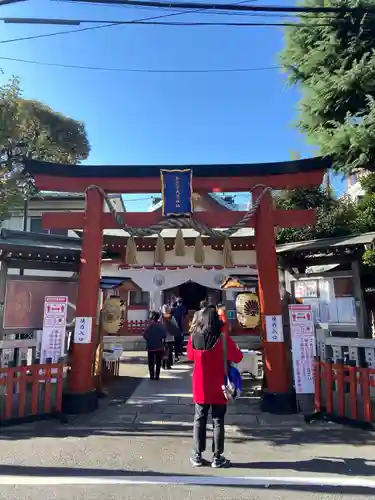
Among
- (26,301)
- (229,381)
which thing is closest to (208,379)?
(229,381)

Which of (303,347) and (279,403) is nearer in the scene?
(279,403)

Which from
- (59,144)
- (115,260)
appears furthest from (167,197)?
(59,144)

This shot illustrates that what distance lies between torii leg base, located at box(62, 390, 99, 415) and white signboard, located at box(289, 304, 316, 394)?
3.73m

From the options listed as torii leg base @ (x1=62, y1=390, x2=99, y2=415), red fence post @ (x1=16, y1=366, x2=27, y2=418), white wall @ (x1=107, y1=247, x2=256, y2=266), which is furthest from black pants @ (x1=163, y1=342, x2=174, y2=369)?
red fence post @ (x1=16, y1=366, x2=27, y2=418)

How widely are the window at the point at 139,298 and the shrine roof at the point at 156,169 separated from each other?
368 inches

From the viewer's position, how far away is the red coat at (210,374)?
14.4ft

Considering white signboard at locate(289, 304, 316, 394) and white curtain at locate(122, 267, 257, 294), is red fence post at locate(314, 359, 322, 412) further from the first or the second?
white curtain at locate(122, 267, 257, 294)

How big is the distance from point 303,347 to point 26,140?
44.1 feet

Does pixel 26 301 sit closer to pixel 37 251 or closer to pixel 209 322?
pixel 37 251

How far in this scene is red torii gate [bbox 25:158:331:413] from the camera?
6.98m

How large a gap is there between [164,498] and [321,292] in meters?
6.00

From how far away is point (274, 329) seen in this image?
7016 mm

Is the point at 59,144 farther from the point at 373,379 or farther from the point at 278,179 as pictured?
the point at 373,379

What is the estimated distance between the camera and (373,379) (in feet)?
18.6
